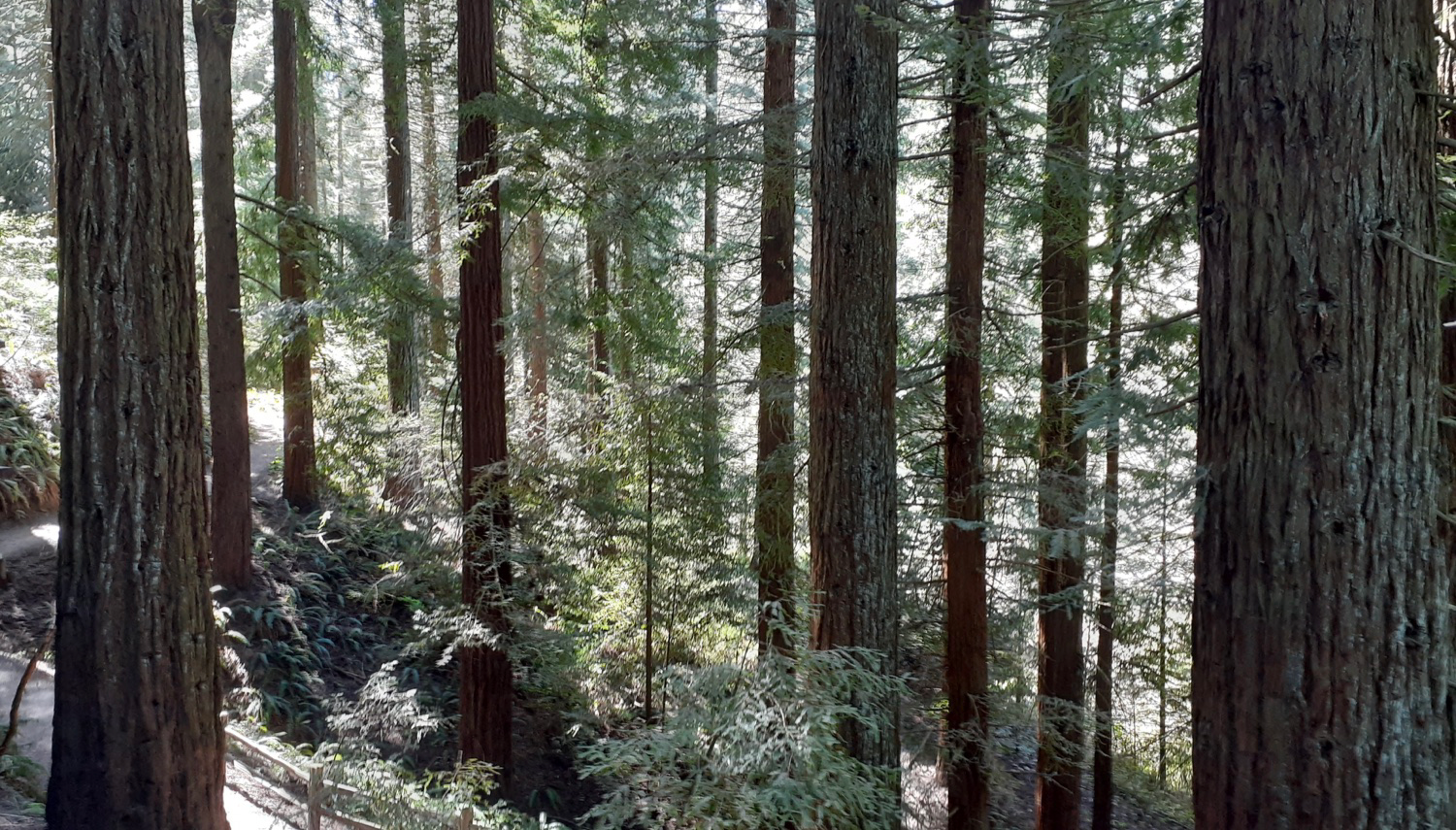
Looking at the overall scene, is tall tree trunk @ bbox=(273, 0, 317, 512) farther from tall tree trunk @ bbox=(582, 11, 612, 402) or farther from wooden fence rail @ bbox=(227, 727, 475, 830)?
wooden fence rail @ bbox=(227, 727, 475, 830)

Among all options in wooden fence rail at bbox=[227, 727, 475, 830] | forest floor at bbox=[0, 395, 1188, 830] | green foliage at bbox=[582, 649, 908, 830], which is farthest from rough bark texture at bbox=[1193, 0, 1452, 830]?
forest floor at bbox=[0, 395, 1188, 830]

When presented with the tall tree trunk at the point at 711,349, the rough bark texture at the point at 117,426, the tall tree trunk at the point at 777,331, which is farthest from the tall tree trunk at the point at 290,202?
the rough bark texture at the point at 117,426

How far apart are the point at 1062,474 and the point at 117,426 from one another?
736cm

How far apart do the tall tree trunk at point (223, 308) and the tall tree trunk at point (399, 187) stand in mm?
1905

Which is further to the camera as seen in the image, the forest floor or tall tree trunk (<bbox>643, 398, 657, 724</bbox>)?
tall tree trunk (<bbox>643, 398, 657, 724</bbox>)

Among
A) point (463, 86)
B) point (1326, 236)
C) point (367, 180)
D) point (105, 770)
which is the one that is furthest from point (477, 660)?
point (367, 180)

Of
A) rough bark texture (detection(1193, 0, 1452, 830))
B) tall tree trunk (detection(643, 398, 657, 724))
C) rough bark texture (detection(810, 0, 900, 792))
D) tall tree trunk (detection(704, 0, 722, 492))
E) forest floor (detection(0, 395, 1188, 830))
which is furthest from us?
tall tree trunk (detection(643, 398, 657, 724))

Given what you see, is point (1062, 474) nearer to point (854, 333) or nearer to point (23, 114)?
point (854, 333)

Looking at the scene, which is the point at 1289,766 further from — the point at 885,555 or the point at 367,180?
the point at 367,180

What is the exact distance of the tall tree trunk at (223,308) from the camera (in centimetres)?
1059

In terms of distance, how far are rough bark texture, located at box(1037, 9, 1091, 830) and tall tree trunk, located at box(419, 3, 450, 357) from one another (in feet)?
19.0

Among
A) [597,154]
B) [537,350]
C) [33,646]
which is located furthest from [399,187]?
[33,646]

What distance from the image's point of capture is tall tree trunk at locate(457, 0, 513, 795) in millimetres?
8297

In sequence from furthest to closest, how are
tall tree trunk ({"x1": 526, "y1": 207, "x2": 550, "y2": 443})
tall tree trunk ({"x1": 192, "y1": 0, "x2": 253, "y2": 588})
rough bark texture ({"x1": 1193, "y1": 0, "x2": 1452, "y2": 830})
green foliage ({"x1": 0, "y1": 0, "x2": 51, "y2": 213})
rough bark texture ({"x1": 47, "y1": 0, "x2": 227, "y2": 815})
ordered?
green foliage ({"x1": 0, "y1": 0, "x2": 51, "y2": 213}), tall tree trunk ({"x1": 192, "y1": 0, "x2": 253, "y2": 588}), tall tree trunk ({"x1": 526, "y1": 207, "x2": 550, "y2": 443}), rough bark texture ({"x1": 47, "y1": 0, "x2": 227, "y2": 815}), rough bark texture ({"x1": 1193, "y1": 0, "x2": 1452, "y2": 830})
